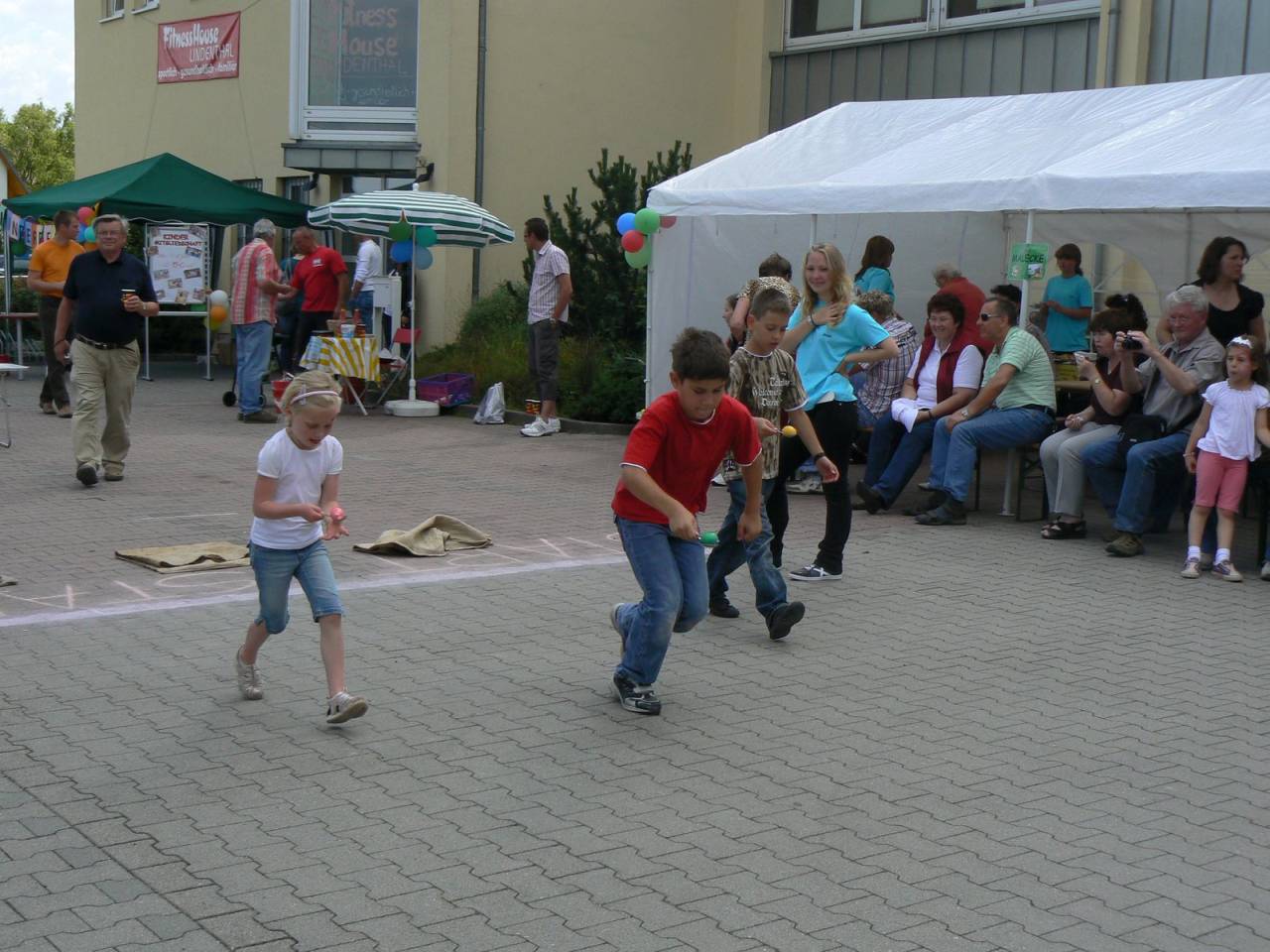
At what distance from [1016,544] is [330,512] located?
5.65 meters

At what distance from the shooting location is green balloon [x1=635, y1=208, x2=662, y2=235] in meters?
13.4

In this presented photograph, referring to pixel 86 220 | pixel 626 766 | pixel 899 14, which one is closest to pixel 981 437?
pixel 626 766

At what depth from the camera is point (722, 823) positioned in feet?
16.3

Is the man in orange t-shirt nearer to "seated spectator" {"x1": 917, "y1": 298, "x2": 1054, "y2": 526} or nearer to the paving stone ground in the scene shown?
the paving stone ground

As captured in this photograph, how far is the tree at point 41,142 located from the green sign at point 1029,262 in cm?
6800

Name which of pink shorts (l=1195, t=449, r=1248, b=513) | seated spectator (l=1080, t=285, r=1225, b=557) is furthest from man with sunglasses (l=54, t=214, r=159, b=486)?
pink shorts (l=1195, t=449, r=1248, b=513)

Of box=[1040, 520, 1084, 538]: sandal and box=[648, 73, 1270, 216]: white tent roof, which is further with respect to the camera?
box=[1040, 520, 1084, 538]: sandal

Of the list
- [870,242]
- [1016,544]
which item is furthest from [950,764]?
[870,242]

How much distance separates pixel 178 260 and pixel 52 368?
504 cm

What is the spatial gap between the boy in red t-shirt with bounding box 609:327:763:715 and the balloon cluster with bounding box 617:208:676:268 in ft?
24.4

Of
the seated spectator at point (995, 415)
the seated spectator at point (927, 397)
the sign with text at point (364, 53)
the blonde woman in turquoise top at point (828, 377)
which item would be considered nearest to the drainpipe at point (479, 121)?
the sign with text at point (364, 53)

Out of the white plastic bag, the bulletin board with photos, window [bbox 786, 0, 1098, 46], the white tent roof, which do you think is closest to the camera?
the white tent roof

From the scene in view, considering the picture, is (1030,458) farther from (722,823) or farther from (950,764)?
(722,823)

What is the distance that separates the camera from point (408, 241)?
16938mm
